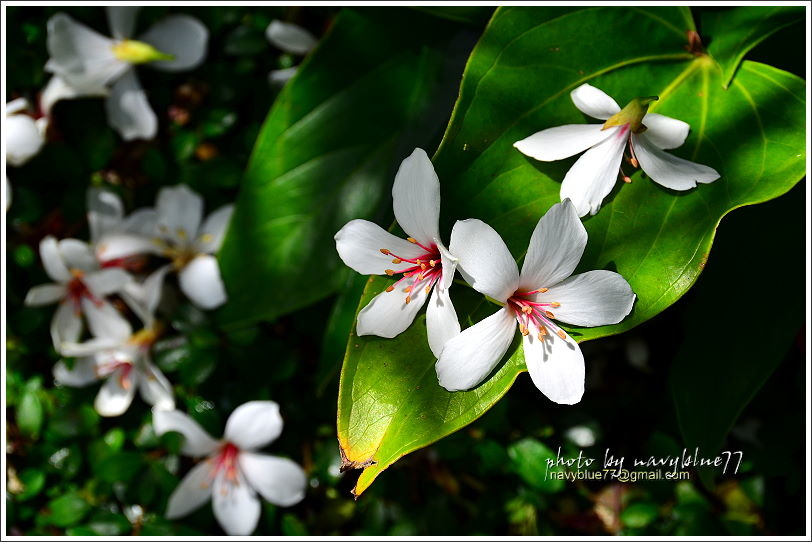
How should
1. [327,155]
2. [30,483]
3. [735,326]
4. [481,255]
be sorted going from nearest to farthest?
[481,255], [735,326], [327,155], [30,483]

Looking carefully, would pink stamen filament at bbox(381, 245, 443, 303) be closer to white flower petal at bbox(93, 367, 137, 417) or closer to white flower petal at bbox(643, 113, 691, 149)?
white flower petal at bbox(643, 113, 691, 149)

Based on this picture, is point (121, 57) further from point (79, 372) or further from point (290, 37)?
point (79, 372)

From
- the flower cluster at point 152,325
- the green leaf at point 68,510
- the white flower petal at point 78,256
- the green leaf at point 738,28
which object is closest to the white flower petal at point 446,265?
the green leaf at point 738,28

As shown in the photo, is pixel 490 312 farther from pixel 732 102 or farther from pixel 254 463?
pixel 254 463

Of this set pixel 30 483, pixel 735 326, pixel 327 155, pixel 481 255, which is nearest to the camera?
pixel 481 255

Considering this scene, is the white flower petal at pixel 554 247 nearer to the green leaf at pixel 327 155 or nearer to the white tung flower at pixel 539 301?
the white tung flower at pixel 539 301

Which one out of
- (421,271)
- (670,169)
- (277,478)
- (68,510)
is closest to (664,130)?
(670,169)

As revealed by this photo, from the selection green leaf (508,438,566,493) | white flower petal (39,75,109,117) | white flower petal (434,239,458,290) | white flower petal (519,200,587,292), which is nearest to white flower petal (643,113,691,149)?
white flower petal (519,200,587,292)

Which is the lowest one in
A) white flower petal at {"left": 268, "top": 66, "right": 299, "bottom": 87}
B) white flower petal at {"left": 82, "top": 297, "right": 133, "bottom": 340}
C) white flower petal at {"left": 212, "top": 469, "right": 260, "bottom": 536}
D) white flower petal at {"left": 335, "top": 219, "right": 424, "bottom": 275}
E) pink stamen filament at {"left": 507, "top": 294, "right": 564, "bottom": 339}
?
white flower petal at {"left": 212, "top": 469, "right": 260, "bottom": 536}
